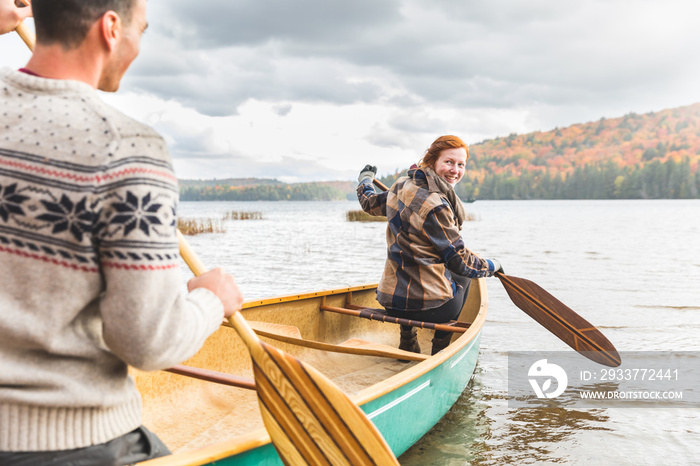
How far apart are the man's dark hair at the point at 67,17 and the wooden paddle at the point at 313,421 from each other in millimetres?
1142

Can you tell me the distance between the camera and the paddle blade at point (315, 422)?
6.29ft

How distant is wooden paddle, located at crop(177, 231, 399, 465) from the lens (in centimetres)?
191

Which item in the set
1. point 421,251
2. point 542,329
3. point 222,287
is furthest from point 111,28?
point 542,329

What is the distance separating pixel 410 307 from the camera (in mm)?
4164

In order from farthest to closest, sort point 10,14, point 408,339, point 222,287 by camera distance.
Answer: point 408,339 → point 10,14 → point 222,287

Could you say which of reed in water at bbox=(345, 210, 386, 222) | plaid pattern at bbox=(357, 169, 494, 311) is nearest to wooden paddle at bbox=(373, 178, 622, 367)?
plaid pattern at bbox=(357, 169, 494, 311)

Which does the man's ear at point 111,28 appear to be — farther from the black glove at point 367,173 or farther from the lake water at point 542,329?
the black glove at point 367,173

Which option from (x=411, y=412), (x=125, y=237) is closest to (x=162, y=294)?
(x=125, y=237)

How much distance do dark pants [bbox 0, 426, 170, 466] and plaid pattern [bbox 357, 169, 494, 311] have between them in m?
2.75

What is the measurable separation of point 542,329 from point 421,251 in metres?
4.10

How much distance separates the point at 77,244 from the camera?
104 centimetres

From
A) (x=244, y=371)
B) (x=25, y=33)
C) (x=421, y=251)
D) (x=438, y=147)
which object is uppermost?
(x=25, y=33)

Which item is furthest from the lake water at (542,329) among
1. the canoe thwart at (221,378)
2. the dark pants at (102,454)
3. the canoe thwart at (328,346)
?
the dark pants at (102,454)

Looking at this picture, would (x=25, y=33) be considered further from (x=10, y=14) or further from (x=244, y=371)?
(x=244, y=371)
